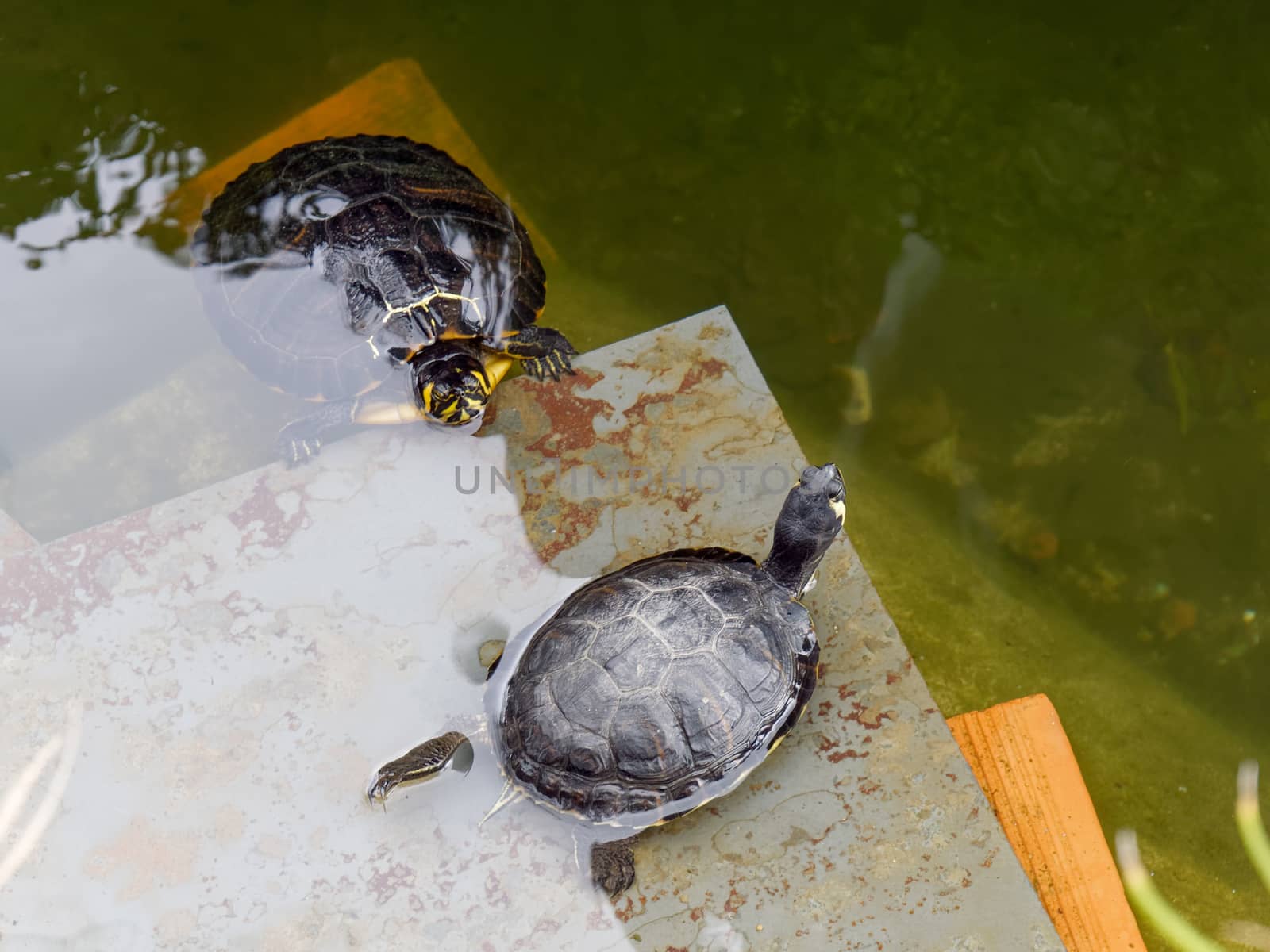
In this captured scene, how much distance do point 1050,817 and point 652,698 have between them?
4.29 ft

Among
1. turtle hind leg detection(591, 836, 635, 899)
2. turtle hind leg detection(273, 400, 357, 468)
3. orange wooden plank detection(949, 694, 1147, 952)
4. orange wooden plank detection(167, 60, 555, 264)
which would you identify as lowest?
orange wooden plank detection(949, 694, 1147, 952)

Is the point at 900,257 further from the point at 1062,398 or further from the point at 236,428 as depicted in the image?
the point at 236,428

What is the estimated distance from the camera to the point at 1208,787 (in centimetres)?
292

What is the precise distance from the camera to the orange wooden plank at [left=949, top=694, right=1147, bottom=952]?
2.44m

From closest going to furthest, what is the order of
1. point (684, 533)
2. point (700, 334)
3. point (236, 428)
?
point (684, 533) → point (700, 334) → point (236, 428)

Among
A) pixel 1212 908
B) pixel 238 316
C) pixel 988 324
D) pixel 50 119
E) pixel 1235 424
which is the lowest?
pixel 1212 908

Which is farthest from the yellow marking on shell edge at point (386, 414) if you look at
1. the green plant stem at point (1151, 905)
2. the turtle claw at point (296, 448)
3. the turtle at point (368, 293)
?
the green plant stem at point (1151, 905)

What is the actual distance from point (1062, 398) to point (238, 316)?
2.97m

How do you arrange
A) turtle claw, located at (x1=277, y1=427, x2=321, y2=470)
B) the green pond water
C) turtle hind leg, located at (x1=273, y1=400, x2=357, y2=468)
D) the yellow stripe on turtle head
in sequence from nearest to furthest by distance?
the yellow stripe on turtle head → turtle claw, located at (x1=277, y1=427, x2=321, y2=470) → turtle hind leg, located at (x1=273, y1=400, x2=357, y2=468) → the green pond water

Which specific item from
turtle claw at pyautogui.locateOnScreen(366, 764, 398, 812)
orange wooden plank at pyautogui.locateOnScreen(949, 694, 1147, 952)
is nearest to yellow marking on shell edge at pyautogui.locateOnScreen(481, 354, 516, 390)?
turtle claw at pyautogui.locateOnScreen(366, 764, 398, 812)

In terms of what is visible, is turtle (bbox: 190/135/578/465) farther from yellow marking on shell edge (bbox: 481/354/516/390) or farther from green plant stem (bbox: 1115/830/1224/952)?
green plant stem (bbox: 1115/830/1224/952)

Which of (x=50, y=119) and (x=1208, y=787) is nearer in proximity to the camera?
(x=1208, y=787)

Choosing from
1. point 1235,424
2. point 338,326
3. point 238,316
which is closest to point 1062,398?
point 1235,424

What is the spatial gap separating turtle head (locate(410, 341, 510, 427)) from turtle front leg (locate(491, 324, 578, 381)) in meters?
0.12
